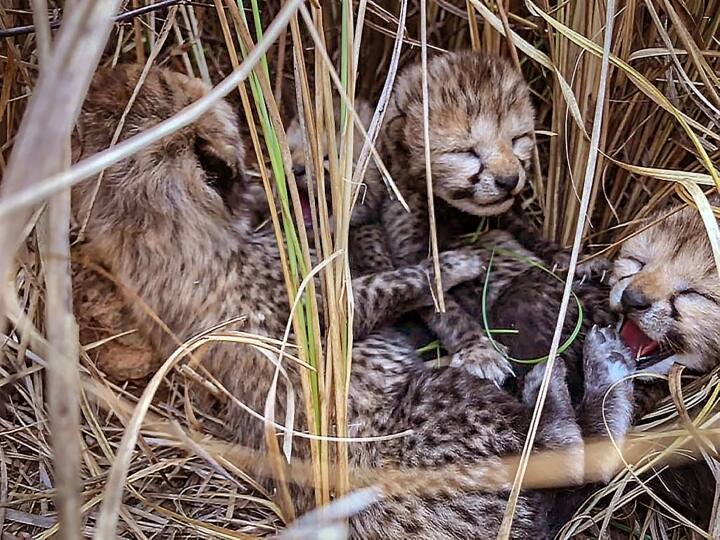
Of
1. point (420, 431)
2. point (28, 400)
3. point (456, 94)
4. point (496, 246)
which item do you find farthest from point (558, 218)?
point (28, 400)

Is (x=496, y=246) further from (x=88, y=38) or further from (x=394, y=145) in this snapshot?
(x=88, y=38)

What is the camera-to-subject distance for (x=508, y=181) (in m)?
2.24

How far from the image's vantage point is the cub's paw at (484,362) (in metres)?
2.15

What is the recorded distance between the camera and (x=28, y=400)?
2.25 meters

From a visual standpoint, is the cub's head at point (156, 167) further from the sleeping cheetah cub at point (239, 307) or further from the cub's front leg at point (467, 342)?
the cub's front leg at point (467, 342)

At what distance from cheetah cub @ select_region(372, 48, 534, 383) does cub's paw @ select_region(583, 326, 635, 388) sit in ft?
0.70

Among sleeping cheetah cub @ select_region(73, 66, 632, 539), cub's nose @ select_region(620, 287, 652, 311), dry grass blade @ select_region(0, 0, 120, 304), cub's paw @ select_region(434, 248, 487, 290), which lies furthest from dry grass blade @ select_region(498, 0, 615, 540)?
dry grass blade @ select_region(0, 0, 120, 304)

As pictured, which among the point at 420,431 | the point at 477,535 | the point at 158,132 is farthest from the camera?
the point at 420,431

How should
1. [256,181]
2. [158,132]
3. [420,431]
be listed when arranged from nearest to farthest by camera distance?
[158,132] < [420,431] < [256,181]

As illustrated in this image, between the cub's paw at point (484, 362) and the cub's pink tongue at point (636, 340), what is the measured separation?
0.32 m

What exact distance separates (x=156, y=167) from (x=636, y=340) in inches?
52.8

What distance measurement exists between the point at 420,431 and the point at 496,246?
765mm

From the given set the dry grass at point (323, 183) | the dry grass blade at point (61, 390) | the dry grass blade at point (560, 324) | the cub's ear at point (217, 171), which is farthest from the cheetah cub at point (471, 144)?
the dry grass blade at point (61, 390)

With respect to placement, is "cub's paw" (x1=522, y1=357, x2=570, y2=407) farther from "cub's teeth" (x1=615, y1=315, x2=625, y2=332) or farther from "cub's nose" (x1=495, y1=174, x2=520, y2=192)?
"cub's nose" (x1=495, y1=174, x2=520, y2=192)
